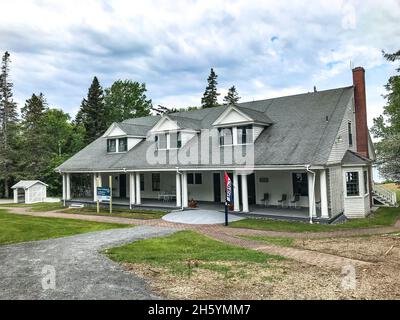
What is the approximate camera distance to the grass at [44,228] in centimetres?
1357

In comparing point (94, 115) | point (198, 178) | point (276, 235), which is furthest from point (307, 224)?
point (94, 115)

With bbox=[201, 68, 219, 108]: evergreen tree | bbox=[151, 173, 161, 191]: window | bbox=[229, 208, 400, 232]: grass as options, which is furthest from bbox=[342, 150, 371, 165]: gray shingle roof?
bbox=[201, 68, 219, 108]: evergreen tree

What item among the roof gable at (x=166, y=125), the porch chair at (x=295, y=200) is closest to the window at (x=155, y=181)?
the roof gable at (x=166, y=125)

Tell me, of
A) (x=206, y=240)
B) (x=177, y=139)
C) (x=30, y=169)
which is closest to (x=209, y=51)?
(x=177, y=139)

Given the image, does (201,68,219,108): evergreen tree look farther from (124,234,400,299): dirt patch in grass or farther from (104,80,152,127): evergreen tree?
(124,234,400,299): dirt patch in grass

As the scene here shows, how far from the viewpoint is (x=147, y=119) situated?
3141 centimetres

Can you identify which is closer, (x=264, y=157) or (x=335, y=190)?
(x=335, y=190)

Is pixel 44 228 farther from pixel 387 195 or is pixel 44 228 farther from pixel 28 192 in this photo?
pixel 387 195

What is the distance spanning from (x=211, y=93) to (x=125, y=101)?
14.1 metres

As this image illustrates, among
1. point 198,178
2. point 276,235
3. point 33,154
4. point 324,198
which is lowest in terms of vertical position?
point 276,235

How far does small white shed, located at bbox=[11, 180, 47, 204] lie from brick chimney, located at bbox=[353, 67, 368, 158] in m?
27.4

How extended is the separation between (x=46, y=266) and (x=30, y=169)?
32.5 metres

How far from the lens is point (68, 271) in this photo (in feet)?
27.0

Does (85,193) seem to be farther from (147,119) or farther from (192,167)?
(192,167)
